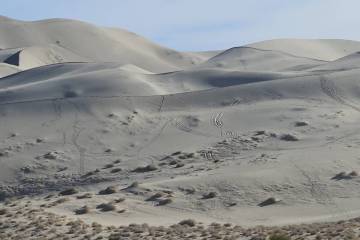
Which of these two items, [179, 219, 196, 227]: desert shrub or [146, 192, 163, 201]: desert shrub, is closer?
[179, 219, 196, 227]: desert shrub

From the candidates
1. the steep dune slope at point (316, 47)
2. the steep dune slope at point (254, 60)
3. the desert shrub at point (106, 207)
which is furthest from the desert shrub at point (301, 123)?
the steep dune slope at point (316, 47)

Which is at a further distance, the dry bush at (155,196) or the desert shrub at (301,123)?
the desert shrub at (301,123)

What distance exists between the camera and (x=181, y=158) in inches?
1538

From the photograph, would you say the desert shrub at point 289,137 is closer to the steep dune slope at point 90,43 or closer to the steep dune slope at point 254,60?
the steep dune slope at point 254,60

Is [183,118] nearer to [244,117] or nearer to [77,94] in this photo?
[244,117]

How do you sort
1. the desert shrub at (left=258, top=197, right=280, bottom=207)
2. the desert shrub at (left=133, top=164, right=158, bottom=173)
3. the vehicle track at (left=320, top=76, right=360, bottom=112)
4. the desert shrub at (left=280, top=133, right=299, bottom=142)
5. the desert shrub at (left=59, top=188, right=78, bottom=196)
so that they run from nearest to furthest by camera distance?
the desert shrub at (left=258, top=197, right=280, bottom=207) < the desert shrub at (left=59, top=188, right=78, bottom=196) < the desert shrub at (left=133, top=164, right=158, bottom=173) < the desert shrub at (left=280, top=133, right=299, bottom=142) < the vehicle track at (left=320, top=76, right=360, bottom=112)

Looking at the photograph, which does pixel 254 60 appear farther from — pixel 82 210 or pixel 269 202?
pixel 82 210

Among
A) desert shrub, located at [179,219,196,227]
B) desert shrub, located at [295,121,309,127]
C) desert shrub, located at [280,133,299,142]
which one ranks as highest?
desert shrub, located at [295,121,309,127]

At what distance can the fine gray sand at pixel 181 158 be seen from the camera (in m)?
26.9

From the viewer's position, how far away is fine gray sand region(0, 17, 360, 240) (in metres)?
26.9

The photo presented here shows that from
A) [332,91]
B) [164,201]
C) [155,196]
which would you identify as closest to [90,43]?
[332,91]

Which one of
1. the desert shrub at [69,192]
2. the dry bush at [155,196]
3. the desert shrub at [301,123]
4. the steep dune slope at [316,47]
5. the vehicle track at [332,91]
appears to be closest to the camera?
the dry bush at [155,196]

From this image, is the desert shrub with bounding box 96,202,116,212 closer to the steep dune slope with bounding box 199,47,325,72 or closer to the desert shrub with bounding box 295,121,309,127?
the desert shrub with bounding box 295,121,309,127

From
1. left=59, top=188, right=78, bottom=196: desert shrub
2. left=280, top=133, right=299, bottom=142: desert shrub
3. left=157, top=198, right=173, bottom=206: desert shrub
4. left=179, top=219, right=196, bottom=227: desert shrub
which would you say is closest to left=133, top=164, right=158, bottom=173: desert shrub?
left=59, top=188, right=78, bottom=196: desert shrub
